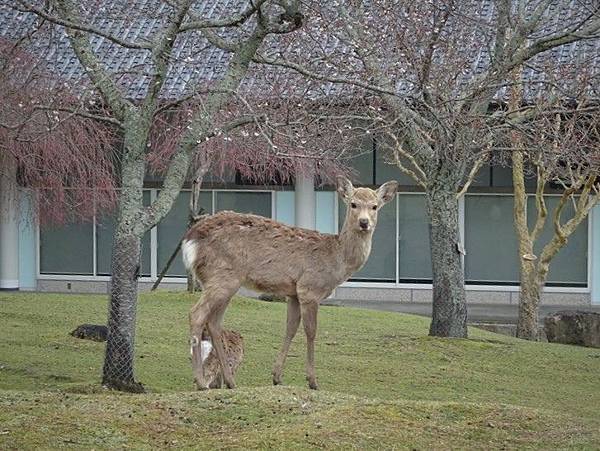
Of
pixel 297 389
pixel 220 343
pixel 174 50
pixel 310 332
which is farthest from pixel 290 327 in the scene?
pixel 174 50

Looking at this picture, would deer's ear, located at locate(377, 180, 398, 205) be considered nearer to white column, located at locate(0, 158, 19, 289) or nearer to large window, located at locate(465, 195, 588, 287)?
large window, located at locate(465, 195, 588, 287)

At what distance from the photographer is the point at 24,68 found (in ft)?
66.0

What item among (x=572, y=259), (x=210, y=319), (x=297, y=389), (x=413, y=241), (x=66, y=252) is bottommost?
(x=297, y=389)

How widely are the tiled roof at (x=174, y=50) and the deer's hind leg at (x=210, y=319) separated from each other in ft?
19.4

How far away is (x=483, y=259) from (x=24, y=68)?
13638 millimetres

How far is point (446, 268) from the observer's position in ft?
61.5

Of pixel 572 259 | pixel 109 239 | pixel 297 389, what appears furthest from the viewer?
pixel 109 239

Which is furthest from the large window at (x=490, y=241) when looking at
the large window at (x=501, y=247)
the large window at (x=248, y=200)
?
the large window at (x=248, y=200)

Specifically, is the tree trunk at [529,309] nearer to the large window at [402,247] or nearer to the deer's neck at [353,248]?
the large window at [402,247]

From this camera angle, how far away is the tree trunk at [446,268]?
18.7m

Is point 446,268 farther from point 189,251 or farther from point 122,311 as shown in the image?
point 122,311

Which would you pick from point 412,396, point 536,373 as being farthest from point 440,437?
point 536,373

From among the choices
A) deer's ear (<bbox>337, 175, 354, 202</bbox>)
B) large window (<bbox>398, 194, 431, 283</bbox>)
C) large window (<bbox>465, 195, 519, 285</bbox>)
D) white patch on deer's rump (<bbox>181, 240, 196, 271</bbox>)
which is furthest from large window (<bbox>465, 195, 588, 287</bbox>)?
white patch on deer's rump (<bbox>181, 240, 196, 271</bbox>)

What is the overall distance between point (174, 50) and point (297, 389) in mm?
11991
